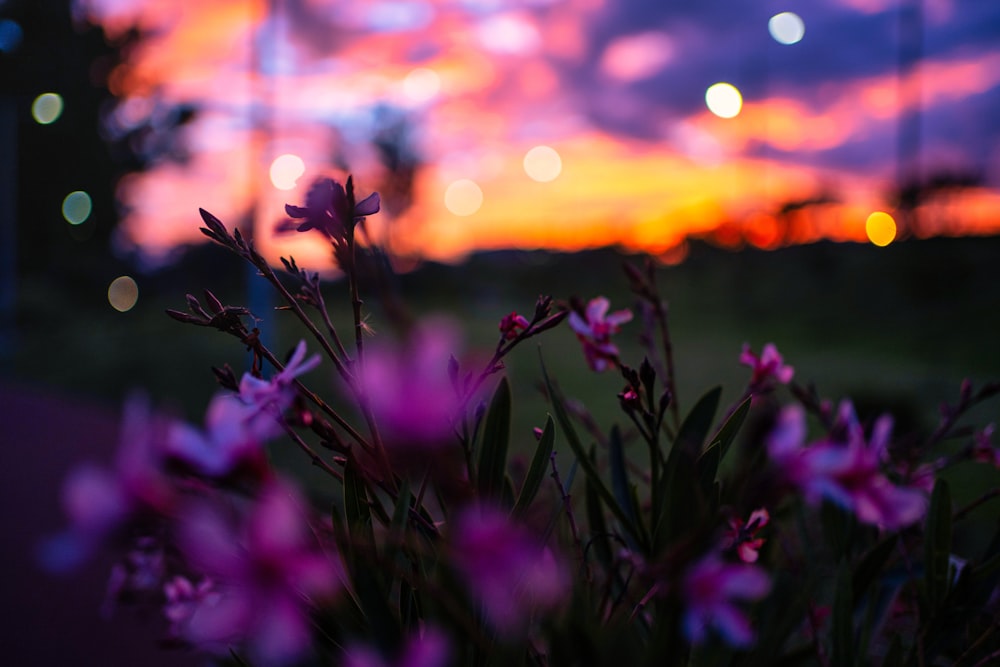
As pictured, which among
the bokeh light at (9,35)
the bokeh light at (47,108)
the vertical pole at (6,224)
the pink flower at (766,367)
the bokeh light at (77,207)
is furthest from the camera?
the bokeh light at (77,207)

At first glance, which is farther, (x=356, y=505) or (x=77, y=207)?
(x=77, y=207)

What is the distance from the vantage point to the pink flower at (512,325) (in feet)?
3.25

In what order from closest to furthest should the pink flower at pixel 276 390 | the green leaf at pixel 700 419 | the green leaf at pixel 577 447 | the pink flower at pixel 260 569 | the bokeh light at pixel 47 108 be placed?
1. the pink flower at pixel 260 569
2. the pink flower at pixel 276 390
3. the green leaf at pixel 577 447
4. the green leaf at pixel 700 419
5. the bokeh light at pixel 47 108

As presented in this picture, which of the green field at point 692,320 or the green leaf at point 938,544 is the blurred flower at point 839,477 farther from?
the green field at point 692,320

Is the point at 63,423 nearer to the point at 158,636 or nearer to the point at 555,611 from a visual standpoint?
the point at 158,636

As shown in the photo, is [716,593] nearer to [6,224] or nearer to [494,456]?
[494,456]

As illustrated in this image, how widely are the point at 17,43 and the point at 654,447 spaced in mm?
32861

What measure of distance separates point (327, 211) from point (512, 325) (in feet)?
1.02

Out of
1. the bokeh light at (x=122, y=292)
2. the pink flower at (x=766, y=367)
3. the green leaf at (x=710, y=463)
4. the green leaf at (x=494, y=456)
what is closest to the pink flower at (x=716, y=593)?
the green leaf at (x=710, y=463)

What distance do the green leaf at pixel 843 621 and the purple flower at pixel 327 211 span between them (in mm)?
743

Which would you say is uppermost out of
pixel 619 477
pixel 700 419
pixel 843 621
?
pixel 700 419

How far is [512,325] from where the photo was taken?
39.4 inches

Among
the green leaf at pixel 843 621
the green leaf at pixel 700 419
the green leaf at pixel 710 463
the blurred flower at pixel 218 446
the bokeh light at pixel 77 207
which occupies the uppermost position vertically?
the blurred flower at pixel 218 446

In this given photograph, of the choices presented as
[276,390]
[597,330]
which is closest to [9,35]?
[597,330]
